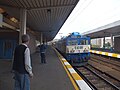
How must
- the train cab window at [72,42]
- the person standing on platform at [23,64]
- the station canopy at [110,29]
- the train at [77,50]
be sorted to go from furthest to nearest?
the station canopy at [110,29]
the train cab window at [72,42]
the train at [77,50]
the person standing on platform at [23,64]

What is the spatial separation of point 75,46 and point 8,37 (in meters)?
6.46

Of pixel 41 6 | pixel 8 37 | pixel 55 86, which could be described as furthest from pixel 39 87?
pixel 8 37

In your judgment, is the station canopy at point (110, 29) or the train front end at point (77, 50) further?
the station canopy at point (110, 29)

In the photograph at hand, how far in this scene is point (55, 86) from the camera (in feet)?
25.4

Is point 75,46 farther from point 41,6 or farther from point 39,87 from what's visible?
point 39,87

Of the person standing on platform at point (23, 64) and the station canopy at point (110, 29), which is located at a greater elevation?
the station canopy at point (110, 29)

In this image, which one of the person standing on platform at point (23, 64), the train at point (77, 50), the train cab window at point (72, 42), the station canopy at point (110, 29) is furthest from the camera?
the station canopy at point (110, 29)

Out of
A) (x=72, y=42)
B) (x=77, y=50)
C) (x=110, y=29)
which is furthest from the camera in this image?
(x=110, y=29)

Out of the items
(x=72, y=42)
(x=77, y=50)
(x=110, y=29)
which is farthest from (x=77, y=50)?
(x=110, y=29)

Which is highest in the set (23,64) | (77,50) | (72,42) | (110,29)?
(110,29)

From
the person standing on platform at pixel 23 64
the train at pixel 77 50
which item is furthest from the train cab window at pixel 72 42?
the person standing on platform at pixel 23 64

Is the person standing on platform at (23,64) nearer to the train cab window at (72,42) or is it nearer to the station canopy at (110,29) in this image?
the train cab window at (72,42)

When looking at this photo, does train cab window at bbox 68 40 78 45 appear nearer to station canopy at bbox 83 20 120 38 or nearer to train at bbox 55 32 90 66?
train at bbox 55 32 90 66

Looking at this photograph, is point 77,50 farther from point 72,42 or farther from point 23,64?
point 23,64
